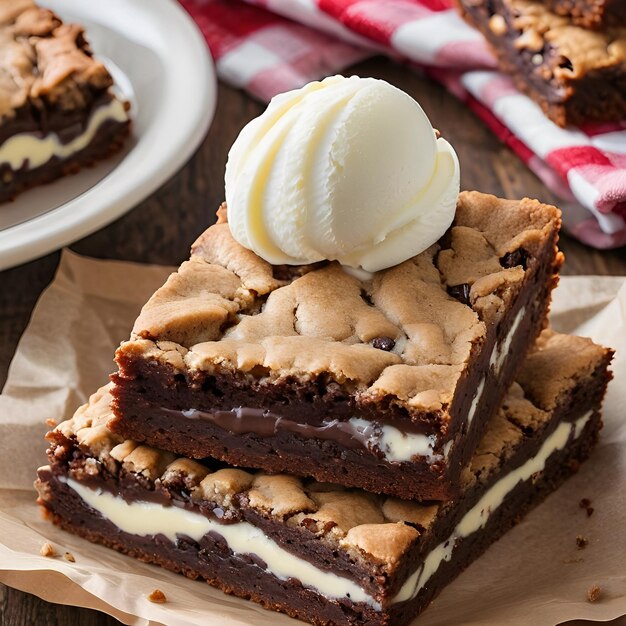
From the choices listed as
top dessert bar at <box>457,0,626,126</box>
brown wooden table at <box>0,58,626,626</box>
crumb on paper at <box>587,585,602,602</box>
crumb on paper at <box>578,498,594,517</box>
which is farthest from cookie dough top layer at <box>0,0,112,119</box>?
crumb on paper at <box>587,585,602,602</box>

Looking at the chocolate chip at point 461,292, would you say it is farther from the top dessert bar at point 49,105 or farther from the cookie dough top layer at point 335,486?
the top dessert bar at point 49,105

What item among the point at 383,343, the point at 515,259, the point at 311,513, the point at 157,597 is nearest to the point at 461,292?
the point at 515,259

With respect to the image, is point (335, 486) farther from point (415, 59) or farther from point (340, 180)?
point (415, 59)

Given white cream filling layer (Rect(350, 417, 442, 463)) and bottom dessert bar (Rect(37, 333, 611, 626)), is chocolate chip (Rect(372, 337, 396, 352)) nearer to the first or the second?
white cream filling layer (Rect(350, 417, 442, 463))

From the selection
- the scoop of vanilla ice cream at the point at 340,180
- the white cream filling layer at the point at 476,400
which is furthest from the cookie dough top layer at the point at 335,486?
the scoop of vanilla ice cream at the point at 340,180

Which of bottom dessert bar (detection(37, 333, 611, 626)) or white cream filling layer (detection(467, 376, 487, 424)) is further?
white cream filling layer (detection(467, 376, 487, 424))

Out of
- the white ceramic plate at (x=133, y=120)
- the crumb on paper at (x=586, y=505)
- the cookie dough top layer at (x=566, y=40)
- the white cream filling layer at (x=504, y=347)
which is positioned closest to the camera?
the white cream filling layer at (x=504, y=347)
